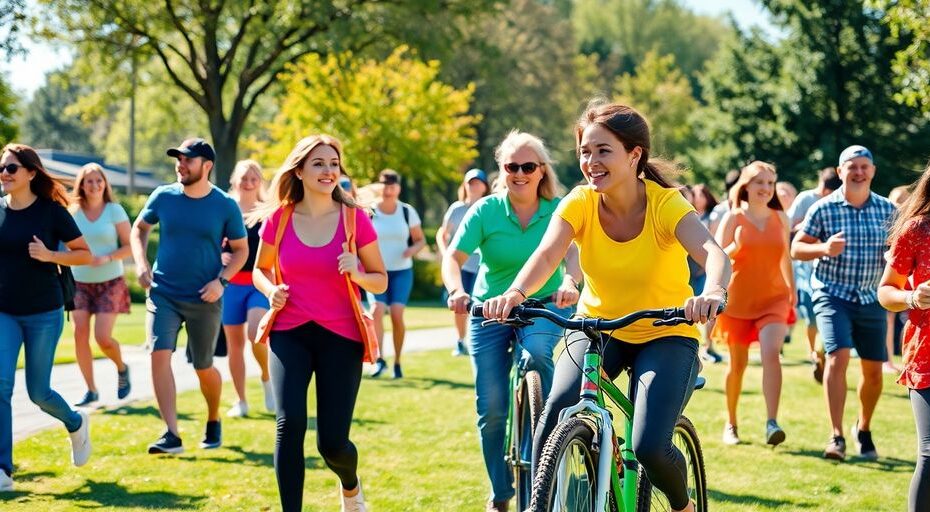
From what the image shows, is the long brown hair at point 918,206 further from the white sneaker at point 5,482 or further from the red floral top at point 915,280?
the white sneaker at point 5,482

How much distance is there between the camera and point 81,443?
7.68 meters

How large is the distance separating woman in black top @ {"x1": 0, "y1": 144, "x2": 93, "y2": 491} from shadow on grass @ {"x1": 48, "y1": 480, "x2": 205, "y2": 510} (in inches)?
17.9

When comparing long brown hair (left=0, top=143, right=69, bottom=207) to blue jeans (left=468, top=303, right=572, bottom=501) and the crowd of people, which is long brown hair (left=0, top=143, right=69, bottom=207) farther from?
blue jeans (left=468, top=303, right=572, bottom=501)

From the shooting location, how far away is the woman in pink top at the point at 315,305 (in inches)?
222

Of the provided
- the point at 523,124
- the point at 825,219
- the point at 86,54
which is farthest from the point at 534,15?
the point at 825,219

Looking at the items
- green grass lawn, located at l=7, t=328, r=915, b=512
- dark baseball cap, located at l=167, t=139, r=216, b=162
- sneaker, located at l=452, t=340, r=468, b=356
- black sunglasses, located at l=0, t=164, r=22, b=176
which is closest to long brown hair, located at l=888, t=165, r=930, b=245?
green grass lawn, located at l=7, t=328, r=915, b=512

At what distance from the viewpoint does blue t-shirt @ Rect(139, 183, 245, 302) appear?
8.09 meters

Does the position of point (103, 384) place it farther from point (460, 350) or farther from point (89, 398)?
point (460, 350)

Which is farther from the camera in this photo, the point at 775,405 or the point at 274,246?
the point at 775,405

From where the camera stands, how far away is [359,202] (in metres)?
6.29

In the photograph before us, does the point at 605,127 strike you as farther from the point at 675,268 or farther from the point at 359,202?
the point at 359,202

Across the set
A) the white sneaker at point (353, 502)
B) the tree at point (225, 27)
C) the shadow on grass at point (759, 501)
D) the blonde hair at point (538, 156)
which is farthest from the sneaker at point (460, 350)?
the tree at point (225, 27)

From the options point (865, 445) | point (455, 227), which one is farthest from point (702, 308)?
point (455, 227)

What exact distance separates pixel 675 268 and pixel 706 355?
36.5ft
